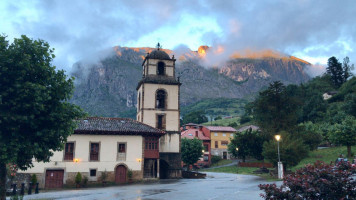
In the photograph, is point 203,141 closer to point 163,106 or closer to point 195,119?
point 163,106

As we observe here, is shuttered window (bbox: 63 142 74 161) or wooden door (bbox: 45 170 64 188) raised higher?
shuttered window (bbox: 63 142 74 161)

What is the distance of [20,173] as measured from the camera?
98.1ft

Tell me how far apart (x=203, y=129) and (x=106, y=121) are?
2225 inches

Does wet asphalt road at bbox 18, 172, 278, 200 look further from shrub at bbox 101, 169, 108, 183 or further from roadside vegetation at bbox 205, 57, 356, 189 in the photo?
roadside vegetation at bbox 205, 57, 356, 189

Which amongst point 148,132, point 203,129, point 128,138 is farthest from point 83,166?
point 203,129

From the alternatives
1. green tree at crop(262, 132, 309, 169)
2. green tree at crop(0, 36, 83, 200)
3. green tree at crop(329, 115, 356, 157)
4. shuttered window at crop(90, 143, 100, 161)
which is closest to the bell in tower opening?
shuttered window at crop(90, 143, 100, 161)

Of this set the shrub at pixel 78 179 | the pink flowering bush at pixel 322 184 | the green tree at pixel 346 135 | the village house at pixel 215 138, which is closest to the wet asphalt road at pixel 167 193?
the shrub at pixel 78 179

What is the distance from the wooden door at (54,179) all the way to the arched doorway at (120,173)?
19.7ft

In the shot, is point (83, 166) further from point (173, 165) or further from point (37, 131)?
point (37, 131)

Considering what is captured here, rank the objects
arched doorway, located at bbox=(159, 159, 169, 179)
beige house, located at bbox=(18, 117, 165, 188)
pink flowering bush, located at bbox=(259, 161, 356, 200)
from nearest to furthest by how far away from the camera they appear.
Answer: pink flowering bush, located at bbox=(259, 161, 356, 200), beige house, located at bbox=(18, 117, 165, 188), arched doorway, located at bbox=(159, 159, 169, 179)

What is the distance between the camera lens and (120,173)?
110 ft

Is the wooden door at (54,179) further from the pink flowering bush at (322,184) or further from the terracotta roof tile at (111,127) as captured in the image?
the pink flowering bush at (322,184)

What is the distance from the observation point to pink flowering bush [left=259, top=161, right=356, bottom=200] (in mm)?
8125

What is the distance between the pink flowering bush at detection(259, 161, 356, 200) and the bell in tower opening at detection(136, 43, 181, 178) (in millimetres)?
31555
